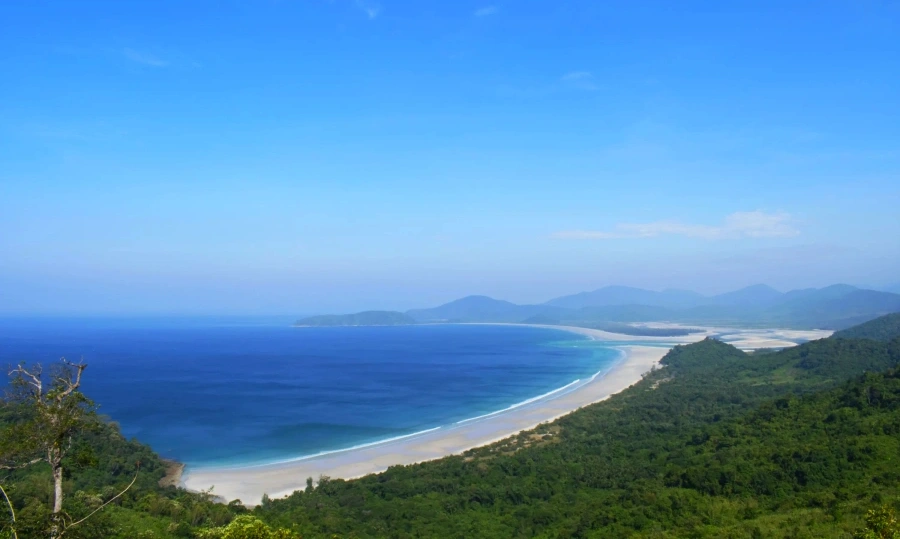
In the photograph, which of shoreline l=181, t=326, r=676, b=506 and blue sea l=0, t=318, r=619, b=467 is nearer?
shoreline l=181, t=326, r=676, b=506

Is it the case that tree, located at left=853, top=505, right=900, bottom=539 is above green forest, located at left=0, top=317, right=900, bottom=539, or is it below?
above

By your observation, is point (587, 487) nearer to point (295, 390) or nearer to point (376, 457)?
point (376, 457)


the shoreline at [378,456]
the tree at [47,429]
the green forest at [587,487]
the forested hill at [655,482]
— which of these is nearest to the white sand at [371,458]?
the shoreline at [378,456]

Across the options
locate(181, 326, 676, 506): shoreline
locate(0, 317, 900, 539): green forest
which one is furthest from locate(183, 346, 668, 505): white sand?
locate(0, 317, 900, 539): green forest

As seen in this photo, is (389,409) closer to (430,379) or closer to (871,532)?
(430,379)

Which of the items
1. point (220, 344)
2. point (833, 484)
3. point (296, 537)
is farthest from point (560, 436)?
point (220, 344)

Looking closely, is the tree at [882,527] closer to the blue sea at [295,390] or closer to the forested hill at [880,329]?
the blue sea at [295,390]

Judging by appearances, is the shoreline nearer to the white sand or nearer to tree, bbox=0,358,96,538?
the white sand

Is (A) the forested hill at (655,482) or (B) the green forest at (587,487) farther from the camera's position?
(A) the forested hill at (655,482)
